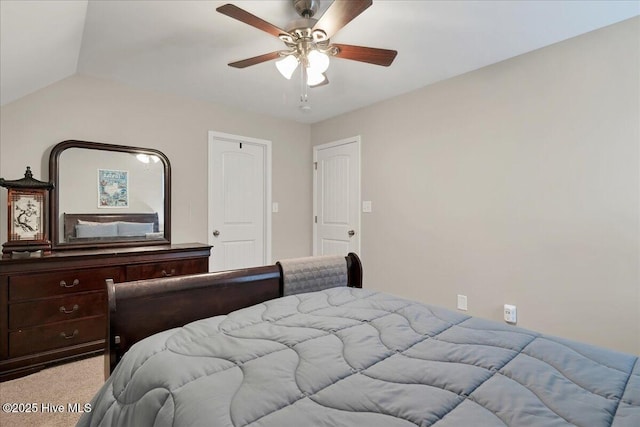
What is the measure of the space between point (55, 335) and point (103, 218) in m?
1.02

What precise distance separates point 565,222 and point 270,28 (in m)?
2.35

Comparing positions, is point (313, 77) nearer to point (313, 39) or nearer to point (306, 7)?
point (313, 39)

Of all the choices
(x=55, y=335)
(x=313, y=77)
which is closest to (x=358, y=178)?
(x=313, y=77)

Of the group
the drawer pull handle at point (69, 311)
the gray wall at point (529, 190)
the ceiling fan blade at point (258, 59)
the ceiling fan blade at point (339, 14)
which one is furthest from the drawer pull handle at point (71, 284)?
the gray wall at point (529, 190)

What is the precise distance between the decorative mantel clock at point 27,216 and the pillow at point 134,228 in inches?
21.3

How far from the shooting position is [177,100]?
3410 mm

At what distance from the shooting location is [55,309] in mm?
2404

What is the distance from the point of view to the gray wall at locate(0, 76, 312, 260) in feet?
8.68

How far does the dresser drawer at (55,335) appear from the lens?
2.27 metres

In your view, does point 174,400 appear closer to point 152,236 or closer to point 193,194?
point 152,236

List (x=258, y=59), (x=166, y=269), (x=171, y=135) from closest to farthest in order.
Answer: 1. (x=258, y=59)
2. (x=166, y=269)
3. (x=171, y=135)

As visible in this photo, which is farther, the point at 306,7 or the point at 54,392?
the point at 54,392

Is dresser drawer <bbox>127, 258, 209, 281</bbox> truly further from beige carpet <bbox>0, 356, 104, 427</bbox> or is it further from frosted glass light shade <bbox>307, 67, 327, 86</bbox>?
frosted glass light shade <bbox>307, 67, 327, 86</bbox>

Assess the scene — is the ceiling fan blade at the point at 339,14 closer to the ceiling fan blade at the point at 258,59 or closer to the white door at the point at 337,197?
the ceiling fan blade at the point at 258,59
